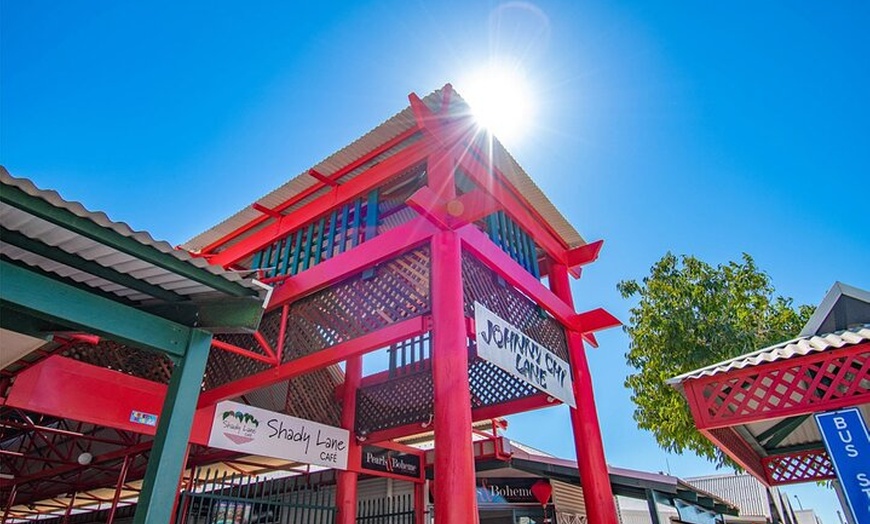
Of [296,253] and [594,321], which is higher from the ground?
[296,253]

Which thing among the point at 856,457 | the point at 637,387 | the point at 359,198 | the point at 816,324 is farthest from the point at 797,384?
the point at 637,387

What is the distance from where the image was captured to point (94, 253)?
250cm

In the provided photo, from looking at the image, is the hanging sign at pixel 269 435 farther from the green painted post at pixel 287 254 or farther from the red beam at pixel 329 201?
the red beam at pixel 329 201

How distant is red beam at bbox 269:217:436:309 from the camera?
15.1 feet

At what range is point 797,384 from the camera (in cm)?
390

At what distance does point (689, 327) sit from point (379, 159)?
25.7 feet

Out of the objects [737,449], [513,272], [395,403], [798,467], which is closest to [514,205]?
[513,272]

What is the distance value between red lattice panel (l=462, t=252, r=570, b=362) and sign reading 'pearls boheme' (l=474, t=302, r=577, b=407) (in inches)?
9.4

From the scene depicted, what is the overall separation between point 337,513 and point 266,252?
153 inches

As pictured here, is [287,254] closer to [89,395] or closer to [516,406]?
[89,395]

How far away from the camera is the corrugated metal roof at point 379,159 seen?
5.05m

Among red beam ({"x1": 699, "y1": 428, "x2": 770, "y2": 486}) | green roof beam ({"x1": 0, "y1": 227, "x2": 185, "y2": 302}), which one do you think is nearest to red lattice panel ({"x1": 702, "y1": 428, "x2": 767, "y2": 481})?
red beam ({"x1": 699, "y1": 428, "x2": 770, "y2": 486})

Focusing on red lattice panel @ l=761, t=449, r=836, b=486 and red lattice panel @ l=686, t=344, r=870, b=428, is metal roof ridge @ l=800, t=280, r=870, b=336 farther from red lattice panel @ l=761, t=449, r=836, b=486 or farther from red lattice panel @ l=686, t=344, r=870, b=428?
red lattice panel @ l=761, t=449, r=836, b=486

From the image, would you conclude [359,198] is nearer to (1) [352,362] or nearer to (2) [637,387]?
(1) [352,362]
